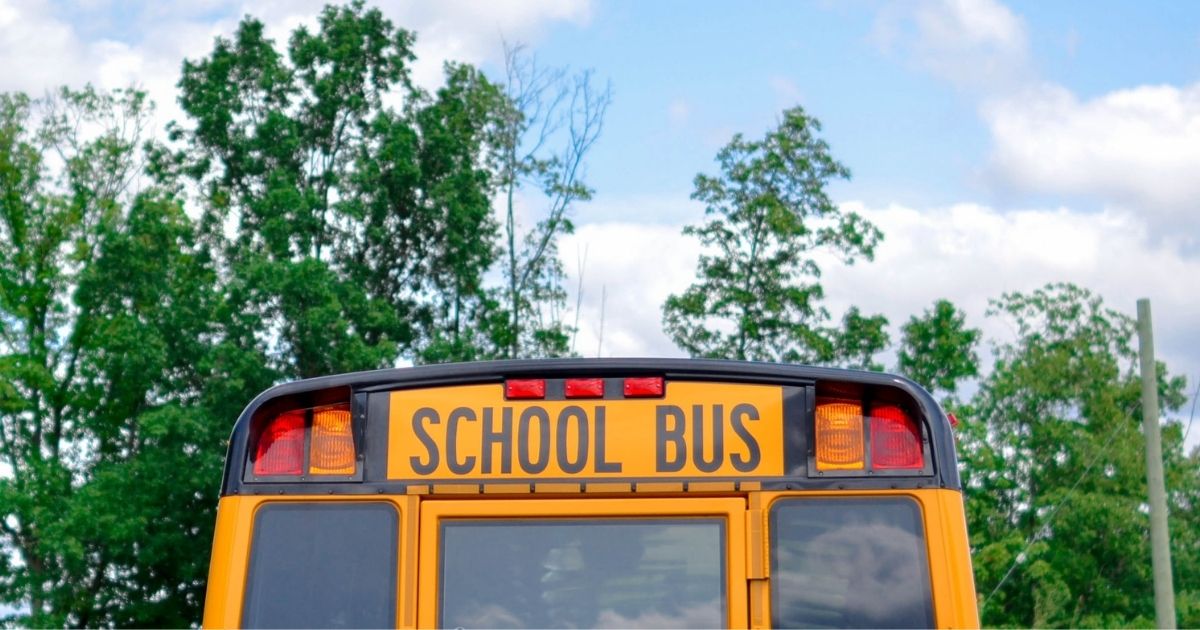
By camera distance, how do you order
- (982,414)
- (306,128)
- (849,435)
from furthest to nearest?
(982,414)
(306,128)
(849,435)

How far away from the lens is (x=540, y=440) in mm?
4113

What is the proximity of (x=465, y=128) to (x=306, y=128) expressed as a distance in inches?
144

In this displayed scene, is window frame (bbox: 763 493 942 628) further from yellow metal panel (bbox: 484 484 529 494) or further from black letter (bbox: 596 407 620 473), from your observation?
yellow metal panel (bbox: 484 484 529 494)

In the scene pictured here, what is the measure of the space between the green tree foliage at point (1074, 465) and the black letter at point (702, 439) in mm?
35703

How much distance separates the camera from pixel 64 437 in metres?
35.7

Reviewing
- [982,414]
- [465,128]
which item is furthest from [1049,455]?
[465,128]

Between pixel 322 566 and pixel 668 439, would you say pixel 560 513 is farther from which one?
pixel 322 566

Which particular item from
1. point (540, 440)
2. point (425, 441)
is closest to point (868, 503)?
point (540, 440)

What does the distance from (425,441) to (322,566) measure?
1.42 ft

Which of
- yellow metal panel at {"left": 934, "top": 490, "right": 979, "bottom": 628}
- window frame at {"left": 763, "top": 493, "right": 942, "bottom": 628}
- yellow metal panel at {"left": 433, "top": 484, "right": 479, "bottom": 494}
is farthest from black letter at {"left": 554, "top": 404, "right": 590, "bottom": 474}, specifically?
yellow metal panel at {"left": 934, "top": 490, "right": 979, "bottom": 628}

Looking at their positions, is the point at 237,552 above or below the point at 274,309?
below

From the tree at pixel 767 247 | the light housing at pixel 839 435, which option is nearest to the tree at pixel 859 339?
the tree at pixel 767 247

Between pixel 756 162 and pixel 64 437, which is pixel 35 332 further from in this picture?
pixel 756 162

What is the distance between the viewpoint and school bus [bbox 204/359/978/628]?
12.9 ft
